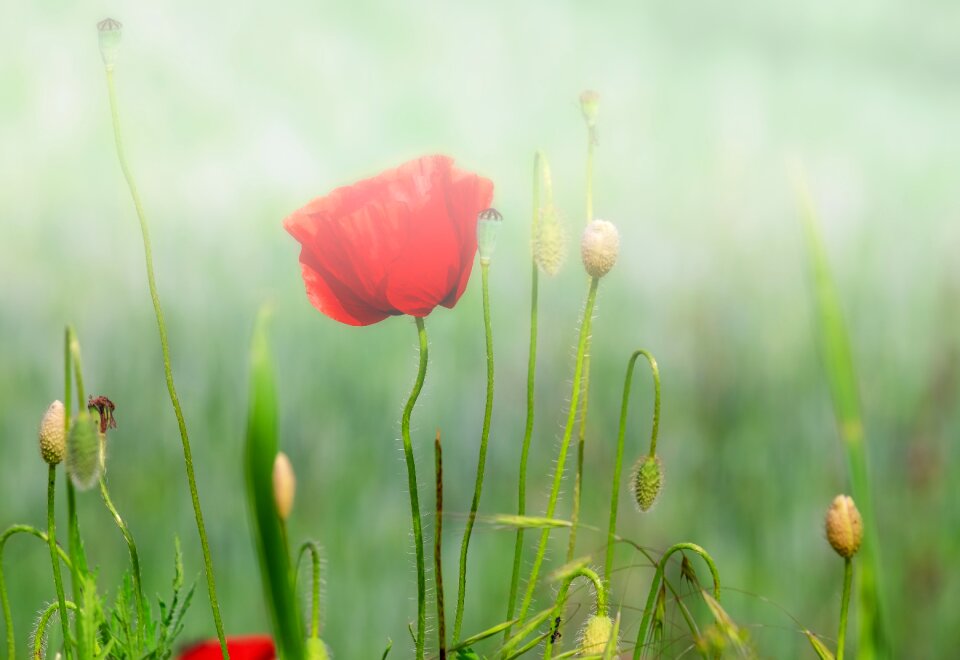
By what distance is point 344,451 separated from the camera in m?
0.88

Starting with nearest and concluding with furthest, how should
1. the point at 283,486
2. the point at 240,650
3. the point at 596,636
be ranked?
1. the point at 283,486
2. the point at 596,636
3. the point at 240,650

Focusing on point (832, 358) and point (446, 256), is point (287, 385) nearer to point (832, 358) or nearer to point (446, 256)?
point (446, 256)

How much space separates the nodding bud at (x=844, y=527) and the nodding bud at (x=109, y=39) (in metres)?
0.32

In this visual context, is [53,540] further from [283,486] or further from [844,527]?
[844,527]

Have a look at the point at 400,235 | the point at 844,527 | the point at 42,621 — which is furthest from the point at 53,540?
the point at 844,527

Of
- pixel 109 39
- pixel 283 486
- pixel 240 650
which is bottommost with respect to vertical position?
pixel 240 650

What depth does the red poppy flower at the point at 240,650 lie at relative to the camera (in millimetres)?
551

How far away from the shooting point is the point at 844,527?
0.40 m

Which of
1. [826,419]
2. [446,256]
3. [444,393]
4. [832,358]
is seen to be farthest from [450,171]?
[826,419]

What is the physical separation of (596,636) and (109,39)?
0.97ft

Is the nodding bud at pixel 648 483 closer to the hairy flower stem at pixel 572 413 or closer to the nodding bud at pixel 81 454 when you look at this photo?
the hairy flower stem at pixel 572 413

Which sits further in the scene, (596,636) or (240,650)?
(240,650)

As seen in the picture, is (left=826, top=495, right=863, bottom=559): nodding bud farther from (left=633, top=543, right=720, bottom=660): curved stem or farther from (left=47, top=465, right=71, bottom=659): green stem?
(left=47, top=465, right=71, bottom=659): green stem

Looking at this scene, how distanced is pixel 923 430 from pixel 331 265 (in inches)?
26.9
